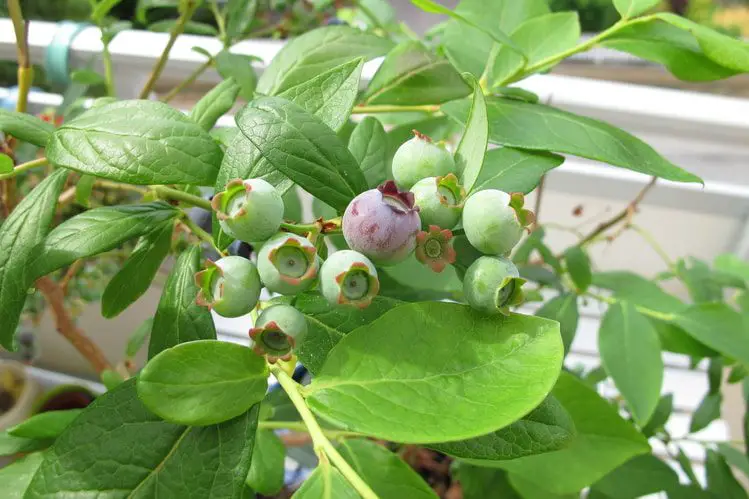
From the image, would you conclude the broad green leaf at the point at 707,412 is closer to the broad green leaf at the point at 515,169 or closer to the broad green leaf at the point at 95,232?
the broad green leaf at the point at 515,169

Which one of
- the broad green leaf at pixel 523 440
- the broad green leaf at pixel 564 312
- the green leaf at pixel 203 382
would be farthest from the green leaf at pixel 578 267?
the green leaf at pixel 203 382

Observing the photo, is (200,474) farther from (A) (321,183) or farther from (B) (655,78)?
(B) (655,78)

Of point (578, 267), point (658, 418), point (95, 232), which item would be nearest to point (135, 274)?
point (95, 232)

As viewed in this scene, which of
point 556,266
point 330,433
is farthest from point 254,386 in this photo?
point 556,266

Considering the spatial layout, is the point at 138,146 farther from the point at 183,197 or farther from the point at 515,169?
the point at 515,169

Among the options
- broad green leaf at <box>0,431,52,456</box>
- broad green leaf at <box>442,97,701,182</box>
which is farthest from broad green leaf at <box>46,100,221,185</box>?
broad green leaf at <box>0,431,52,456</box>
